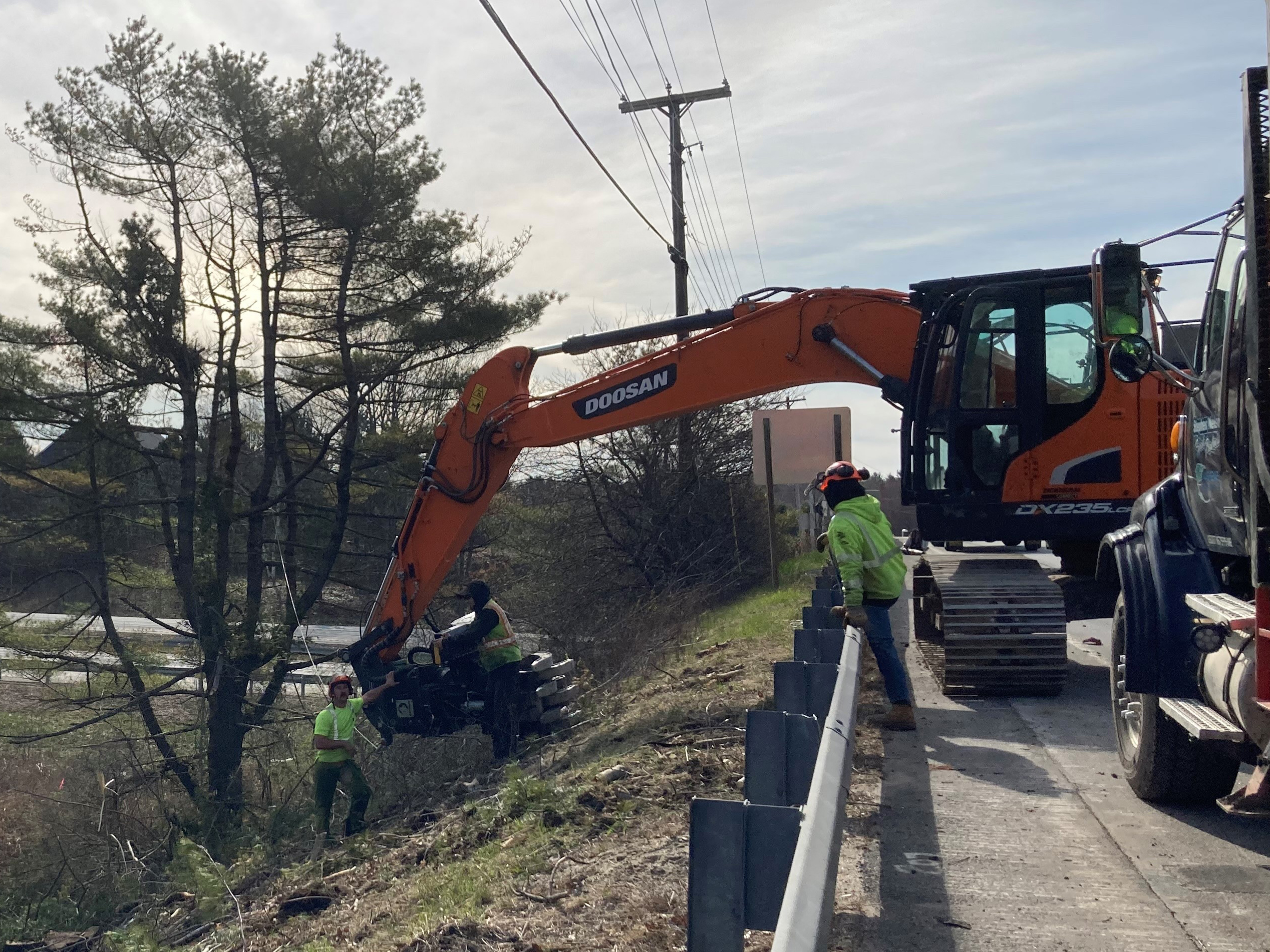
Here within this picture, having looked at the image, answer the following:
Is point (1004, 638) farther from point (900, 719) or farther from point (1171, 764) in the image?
point (1171, 764)

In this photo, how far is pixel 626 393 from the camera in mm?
10820

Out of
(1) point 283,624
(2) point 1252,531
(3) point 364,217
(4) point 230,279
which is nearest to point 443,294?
(3) point 364,217

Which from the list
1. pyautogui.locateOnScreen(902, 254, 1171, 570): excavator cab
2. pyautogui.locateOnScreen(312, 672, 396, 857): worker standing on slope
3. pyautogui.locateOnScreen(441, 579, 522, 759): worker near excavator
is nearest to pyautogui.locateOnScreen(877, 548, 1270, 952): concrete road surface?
pyautogui.locateOnScreen(902, 254, 1171, 570): excavator cab

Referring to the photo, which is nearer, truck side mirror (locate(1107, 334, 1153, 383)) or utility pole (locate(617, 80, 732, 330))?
truck side mirror (locate(1107, 334, 1153, 383))

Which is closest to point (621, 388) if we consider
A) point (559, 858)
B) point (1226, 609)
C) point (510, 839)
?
point (510, 839)

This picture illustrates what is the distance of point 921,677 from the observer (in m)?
10.1

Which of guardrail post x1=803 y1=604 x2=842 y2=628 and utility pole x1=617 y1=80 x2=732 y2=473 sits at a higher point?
utility pole x1=617 y1=80 x2=732 y2=473

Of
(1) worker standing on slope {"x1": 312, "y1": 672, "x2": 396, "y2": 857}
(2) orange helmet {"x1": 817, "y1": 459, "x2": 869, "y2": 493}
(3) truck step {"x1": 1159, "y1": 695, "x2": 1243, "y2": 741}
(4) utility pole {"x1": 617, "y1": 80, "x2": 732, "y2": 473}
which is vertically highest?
(4) utility pole {"x1": 617, "y1": 80, "x2": 732, "y2": 473}

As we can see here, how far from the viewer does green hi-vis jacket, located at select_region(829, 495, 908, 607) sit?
7.81 m

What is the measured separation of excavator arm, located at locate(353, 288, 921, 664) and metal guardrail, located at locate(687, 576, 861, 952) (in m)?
5.95

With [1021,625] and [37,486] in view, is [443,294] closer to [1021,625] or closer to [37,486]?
[37,486]

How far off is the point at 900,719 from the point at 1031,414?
2.70 metres

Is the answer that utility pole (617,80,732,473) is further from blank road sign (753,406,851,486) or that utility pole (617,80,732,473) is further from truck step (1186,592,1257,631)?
truck step (1186,592,1257,631)

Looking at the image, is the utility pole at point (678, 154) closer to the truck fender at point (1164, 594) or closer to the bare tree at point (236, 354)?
the bare tree at point (236, 354)
